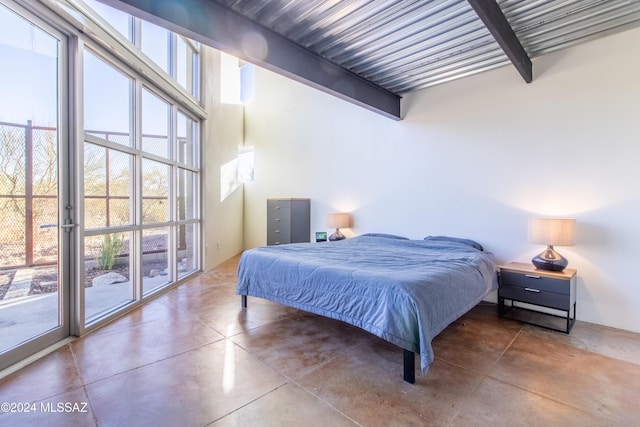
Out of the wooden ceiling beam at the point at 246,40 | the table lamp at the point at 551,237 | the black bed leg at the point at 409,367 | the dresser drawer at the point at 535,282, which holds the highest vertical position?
the wooden ceiling beam at the point at 246,40

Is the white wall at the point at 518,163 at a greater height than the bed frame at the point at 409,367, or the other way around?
the white wall at the point at 518,163

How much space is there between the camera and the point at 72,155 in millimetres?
2506

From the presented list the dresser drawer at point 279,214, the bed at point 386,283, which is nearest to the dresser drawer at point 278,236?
the dresser drawer at point 279,214

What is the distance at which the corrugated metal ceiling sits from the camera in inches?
95.2

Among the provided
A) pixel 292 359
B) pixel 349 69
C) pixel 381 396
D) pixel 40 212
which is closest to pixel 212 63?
pixel 349 69

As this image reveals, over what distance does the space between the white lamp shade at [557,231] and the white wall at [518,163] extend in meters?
0.37

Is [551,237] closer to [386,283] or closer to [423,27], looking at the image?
[386,283]

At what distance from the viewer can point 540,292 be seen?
2.79 metres

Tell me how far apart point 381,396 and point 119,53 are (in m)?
3.70

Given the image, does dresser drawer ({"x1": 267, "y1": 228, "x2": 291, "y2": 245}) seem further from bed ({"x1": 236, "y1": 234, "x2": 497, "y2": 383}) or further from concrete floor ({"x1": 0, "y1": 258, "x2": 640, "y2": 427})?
concrete floor ({"x1": 0, "y1": 258, "x2": 640, "y2": 427})

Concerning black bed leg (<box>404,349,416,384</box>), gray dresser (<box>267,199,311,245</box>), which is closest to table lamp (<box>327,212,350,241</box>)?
gray dresser (<box>267,199,311,245</box>)

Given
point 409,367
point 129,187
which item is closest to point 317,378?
point 409,367

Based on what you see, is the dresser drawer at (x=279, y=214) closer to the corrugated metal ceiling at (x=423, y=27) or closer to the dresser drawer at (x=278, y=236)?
the dresser drawer at (x=278, y=236)

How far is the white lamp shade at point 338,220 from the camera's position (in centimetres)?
487
